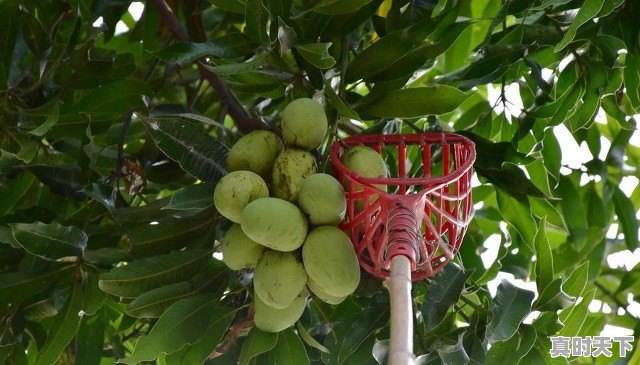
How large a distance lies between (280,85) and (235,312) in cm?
32

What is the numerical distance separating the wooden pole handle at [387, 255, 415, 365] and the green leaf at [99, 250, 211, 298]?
461 millimetres

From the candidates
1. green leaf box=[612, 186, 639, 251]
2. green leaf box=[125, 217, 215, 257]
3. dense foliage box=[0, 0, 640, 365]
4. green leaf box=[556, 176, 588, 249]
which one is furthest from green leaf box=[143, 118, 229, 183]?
green leaf box=[612, 186, 639, 251]

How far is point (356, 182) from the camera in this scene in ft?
3.52

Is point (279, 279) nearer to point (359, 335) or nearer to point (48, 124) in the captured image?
point (359, 335)

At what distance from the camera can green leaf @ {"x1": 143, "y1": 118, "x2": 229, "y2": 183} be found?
4.02ft

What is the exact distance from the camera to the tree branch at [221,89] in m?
1.37

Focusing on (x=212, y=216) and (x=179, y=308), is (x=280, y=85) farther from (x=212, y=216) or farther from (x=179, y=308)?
(x=179, y=308)

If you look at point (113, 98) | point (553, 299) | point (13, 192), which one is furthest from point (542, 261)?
point (13, 192)

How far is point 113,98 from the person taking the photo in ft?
5.06

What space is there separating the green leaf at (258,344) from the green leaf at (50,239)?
29cm

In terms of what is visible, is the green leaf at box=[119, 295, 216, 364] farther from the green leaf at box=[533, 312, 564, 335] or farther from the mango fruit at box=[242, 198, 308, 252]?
the green leaf at box=[533, 312, 564, 335]

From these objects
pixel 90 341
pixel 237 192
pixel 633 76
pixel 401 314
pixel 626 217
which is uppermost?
pixel 401 314

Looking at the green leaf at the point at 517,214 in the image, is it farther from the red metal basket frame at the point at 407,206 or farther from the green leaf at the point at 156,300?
the green leaf at the point at 156,300

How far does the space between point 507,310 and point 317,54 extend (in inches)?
15.3
